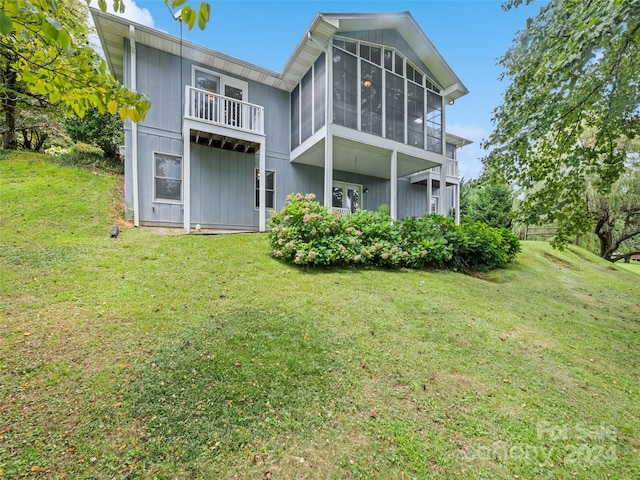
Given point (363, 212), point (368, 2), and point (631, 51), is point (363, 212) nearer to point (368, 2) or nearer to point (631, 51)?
point (631, 51)

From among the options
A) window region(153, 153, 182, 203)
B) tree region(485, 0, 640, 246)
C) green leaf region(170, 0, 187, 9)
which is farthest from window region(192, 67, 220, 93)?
green leaf region(170, 0, 187, 9)

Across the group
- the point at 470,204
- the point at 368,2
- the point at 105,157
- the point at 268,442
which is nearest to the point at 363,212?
the point at 268,442

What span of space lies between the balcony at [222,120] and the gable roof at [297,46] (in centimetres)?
127

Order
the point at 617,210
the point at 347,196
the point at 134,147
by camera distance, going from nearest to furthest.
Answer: the point at 134,147, the point at 347,196, the point at 617,210

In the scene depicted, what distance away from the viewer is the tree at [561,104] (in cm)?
390

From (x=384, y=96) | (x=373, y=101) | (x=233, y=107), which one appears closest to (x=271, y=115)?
(x=233, y=107)

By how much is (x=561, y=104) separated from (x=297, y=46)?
7841 mm

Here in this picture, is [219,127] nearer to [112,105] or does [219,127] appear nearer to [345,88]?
[345,88]

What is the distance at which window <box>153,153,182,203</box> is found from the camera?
29.0ft

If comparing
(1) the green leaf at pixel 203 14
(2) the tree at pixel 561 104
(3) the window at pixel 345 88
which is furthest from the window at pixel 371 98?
(1) the green leaf at pixel 203 14

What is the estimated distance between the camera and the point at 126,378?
2428mm

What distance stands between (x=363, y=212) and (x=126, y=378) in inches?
240

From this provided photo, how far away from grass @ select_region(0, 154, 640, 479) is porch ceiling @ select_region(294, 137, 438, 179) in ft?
18.9

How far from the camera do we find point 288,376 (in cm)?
268
